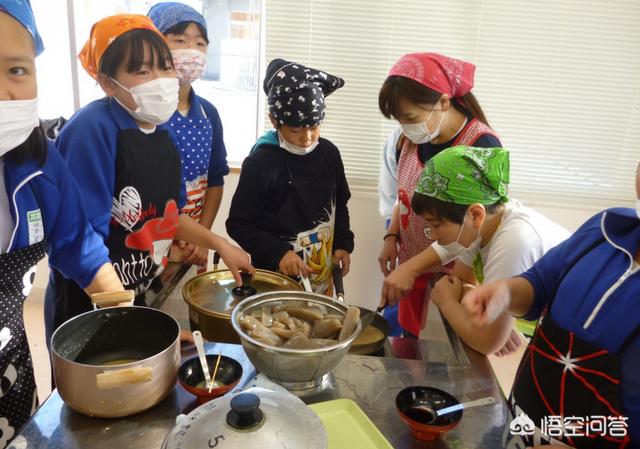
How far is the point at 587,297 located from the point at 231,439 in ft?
2.14

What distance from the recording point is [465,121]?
1.53m

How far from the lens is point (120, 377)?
686mm

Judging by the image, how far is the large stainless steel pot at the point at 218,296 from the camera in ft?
3.22

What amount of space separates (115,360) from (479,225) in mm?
852

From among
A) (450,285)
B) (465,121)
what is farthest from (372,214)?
(450,285)

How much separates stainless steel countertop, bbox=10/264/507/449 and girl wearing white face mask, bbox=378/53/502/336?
561mm

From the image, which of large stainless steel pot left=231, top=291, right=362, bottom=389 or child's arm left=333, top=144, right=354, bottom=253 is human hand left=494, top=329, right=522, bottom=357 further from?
child's arm left=333, top=144, right=354, bottom=253

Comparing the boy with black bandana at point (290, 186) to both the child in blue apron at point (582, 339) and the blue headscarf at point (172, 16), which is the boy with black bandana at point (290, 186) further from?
the child in blue apron at point (582, 339)

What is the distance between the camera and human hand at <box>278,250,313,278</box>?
1.44m

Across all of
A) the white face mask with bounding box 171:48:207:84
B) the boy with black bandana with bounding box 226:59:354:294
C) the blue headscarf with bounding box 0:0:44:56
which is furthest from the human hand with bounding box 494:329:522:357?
the white face mask with bounding box 171:48:207:84

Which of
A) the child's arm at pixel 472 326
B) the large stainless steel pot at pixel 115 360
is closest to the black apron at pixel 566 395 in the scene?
the child's arm at pixel 472 326

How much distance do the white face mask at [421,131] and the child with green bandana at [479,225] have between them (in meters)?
0.36

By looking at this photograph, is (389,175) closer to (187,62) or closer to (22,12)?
(187,62)

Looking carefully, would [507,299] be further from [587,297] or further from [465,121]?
[465,121]
